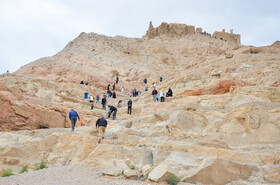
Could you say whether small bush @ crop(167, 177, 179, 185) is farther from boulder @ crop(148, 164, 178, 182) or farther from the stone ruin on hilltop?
the stone ruin on hilltop

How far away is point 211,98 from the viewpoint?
54.7 ft

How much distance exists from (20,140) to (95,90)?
19.4 m

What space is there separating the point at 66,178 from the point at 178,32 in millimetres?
61584

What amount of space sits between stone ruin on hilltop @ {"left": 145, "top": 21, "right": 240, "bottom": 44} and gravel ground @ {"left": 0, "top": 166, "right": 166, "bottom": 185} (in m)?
59.0

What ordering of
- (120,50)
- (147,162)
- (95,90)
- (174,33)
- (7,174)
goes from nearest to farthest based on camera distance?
1. (7,174)
2. (147,162)
3. (95,90)
4. (120,50)
5. (174,33)

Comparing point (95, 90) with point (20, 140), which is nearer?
point (20, 140)

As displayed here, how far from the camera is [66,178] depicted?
7.32 metres

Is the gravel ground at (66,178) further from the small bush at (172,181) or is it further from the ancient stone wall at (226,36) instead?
the ancient stone wall at (226,36)

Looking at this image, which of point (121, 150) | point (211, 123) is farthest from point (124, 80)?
point (121, 150)

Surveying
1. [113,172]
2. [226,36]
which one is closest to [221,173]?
[113,172]

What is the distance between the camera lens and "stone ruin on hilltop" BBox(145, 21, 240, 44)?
2562 inches

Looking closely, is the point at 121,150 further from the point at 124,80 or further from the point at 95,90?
the point at 124,80

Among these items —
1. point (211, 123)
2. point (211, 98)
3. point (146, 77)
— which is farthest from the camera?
point (146, 77)

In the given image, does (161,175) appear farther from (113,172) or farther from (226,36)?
(226,36)
